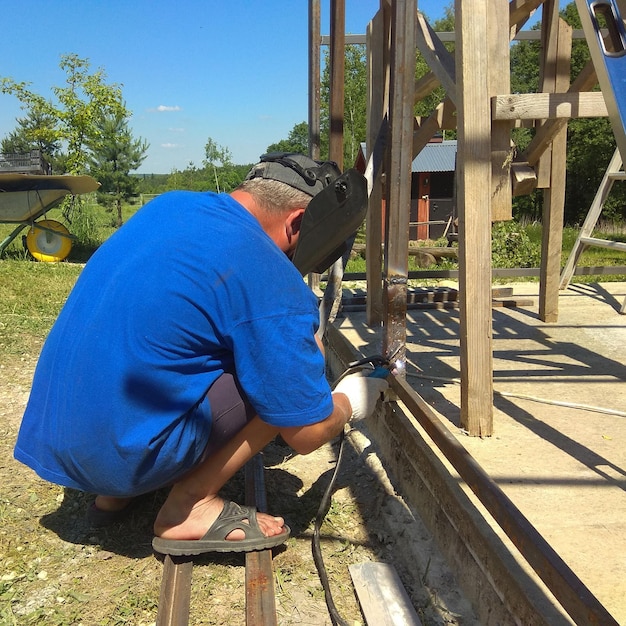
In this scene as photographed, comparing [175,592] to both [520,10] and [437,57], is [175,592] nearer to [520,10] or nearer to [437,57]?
[437,57]

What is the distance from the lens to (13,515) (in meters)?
2.30

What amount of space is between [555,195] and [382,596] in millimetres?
3053

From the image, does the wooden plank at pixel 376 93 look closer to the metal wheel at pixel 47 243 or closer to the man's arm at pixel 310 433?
the man's arm at pixel 310 433

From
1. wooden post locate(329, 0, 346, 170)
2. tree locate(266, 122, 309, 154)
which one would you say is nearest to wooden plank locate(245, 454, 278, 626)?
wooden post locate(329, 0, 346, 170)

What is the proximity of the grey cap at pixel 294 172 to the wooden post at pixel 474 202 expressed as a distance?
0.57 meters

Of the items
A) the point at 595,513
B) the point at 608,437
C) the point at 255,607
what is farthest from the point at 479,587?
the point at 608,437

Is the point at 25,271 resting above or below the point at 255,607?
above

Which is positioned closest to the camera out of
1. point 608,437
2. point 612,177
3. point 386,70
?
point 608,437

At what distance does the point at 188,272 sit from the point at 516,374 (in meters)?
2.19

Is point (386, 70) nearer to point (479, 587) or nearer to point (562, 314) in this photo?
point (562, 314)

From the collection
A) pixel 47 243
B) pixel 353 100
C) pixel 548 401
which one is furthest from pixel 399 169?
pixel 353 100

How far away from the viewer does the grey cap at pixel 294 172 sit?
1.92 meters

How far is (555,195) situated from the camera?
407 cm

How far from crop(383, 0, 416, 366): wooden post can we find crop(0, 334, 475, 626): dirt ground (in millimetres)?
672
